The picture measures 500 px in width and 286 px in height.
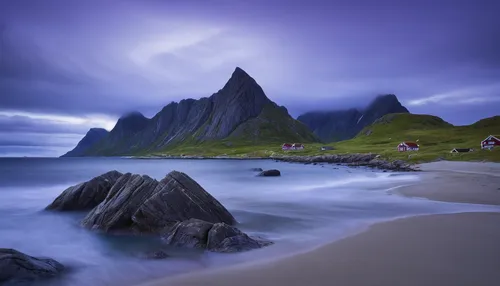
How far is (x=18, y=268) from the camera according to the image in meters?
11.4

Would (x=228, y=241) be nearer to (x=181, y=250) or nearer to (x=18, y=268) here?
(x=181, y=250)

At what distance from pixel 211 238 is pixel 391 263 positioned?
699 centimetres

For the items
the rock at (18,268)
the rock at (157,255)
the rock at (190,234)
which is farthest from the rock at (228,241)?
the rock at (18,268)

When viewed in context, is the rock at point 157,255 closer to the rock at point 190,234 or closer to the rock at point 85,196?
the rock at point 190,234

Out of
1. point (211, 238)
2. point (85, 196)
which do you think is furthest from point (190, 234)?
point (85, 196)

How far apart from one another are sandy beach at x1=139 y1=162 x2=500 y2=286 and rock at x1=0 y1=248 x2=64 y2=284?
4.19 metres

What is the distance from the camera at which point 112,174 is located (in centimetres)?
2884

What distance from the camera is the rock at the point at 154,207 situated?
18.1 metres

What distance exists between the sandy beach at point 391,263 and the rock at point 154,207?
688cm

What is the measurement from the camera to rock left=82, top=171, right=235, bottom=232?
18062 mm

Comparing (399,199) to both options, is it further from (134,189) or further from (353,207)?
(134,189)

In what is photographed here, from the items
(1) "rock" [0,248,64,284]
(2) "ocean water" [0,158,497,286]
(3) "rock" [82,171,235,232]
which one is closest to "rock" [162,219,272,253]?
(2) "ocean water" [0,158,497,286]

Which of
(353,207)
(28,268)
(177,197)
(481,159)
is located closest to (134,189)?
(177,197)

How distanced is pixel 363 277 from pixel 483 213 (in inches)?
557
